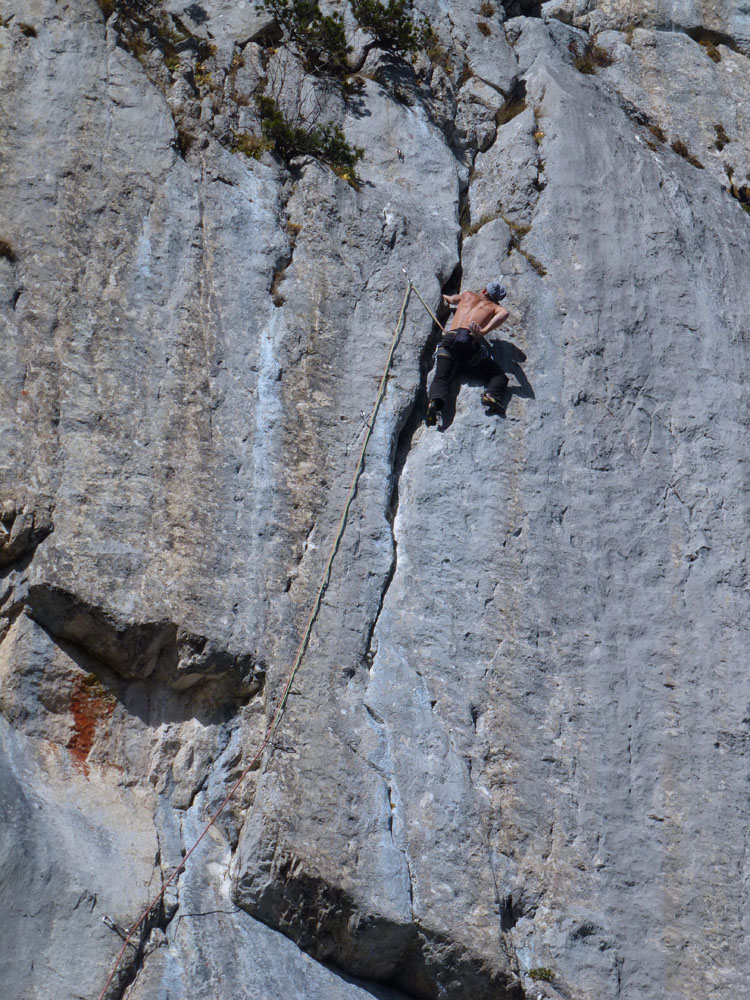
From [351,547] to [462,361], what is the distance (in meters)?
2.27

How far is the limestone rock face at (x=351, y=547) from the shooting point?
27.1 ft

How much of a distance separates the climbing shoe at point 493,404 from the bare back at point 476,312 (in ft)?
2.25

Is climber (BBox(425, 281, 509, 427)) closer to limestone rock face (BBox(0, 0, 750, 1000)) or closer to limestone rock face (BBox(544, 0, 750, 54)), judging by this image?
limestone rock face (BBox(0, 0, 750, 1000))

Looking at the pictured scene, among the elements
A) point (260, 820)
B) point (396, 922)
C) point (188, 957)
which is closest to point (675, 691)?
point (396, 922)

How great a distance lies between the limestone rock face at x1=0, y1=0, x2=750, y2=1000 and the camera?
825 cm

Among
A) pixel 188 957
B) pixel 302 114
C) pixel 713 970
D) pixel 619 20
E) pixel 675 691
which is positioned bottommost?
pixel 188 957

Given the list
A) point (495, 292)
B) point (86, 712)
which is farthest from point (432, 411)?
point (86, 712)

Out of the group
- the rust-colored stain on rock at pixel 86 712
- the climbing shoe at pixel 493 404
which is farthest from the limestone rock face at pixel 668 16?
the rust-colored stain on rock at pixel 86 712

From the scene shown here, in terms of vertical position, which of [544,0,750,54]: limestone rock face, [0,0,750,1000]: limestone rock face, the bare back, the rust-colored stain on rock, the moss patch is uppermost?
[544,0,750,54]: limestone rock face

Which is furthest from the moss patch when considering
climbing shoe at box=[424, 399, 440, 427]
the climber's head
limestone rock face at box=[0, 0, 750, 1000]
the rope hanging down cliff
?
climbing shoe at box=[424, 399, 440, 427]

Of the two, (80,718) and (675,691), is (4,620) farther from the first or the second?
(675,691)

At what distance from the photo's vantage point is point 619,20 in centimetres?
1479

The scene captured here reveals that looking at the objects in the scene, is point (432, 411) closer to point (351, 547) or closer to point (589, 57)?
point (351, 547)

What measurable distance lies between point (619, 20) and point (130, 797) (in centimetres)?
1194
